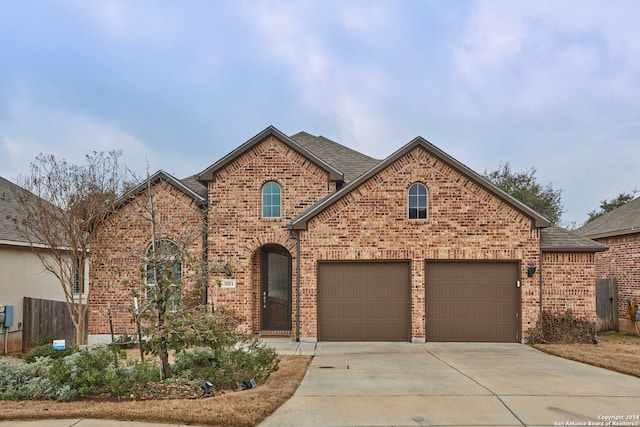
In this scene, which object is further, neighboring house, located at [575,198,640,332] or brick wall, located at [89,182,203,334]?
neighboring house, located at [575,198,640,332]

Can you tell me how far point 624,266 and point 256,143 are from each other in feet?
43.9

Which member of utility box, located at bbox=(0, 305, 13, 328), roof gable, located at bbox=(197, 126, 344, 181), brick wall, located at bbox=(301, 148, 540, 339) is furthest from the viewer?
roof gable, located at bbox=(197, 126, 344, 181)

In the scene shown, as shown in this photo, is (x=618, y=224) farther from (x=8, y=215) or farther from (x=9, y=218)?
(x=8, y=215)

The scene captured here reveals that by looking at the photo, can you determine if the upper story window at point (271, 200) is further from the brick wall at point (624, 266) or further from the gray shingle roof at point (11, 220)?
the brick wall at point (624, 266)

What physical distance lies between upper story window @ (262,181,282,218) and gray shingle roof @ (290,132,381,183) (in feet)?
8.15

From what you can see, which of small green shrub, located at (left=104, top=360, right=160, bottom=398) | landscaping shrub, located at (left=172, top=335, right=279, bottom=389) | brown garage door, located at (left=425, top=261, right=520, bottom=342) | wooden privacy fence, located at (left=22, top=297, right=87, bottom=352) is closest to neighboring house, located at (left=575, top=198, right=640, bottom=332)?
brown garage door, located at (left=425, top=261, right=520, bottom=342)

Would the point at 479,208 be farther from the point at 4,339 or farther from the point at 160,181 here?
the point at 4,339

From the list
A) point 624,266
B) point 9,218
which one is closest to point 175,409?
point 9,218

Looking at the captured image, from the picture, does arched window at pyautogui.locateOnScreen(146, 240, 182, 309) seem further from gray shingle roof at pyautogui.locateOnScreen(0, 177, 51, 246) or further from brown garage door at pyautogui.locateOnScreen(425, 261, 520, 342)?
gray shingle roof at pyautogui.locateOnScreen(0, 177, 51, 246)

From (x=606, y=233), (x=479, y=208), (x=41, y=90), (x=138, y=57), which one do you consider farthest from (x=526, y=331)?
(x=41, y=90)

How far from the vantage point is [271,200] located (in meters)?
17.0

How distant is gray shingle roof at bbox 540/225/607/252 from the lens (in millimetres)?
15500

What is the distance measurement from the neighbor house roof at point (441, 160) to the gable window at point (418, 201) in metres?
0.97

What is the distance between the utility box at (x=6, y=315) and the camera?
16.4 metres
